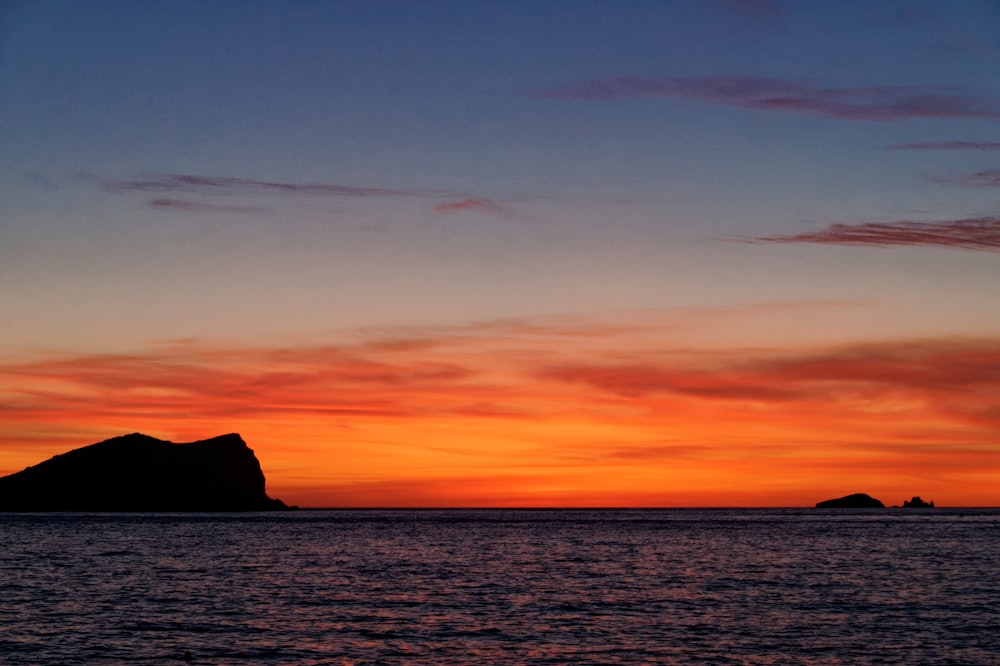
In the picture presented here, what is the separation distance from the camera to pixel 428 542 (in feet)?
408

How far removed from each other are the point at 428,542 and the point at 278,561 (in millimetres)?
39310

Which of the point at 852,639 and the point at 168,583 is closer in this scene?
the point at 852,639

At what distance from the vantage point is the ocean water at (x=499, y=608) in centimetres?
3900

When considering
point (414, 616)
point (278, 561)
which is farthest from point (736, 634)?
point (278, 561)

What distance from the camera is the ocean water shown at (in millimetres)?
39000

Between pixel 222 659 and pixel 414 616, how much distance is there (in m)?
13.0

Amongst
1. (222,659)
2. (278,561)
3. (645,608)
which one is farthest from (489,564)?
(222,659)

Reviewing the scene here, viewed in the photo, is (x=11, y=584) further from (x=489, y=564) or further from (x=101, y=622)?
(x=489, y=564)

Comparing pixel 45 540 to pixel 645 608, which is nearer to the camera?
pixel 645 608

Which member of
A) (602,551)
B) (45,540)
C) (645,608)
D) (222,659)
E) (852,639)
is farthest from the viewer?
(45,540)

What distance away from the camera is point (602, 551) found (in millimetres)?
102875

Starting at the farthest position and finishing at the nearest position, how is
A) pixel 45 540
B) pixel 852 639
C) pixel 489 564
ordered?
A: pixel 45 540
pixel 489 564
pixel 852 639

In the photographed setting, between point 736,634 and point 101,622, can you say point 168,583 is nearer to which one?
point 101,622

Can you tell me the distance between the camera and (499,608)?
52.2 meters
